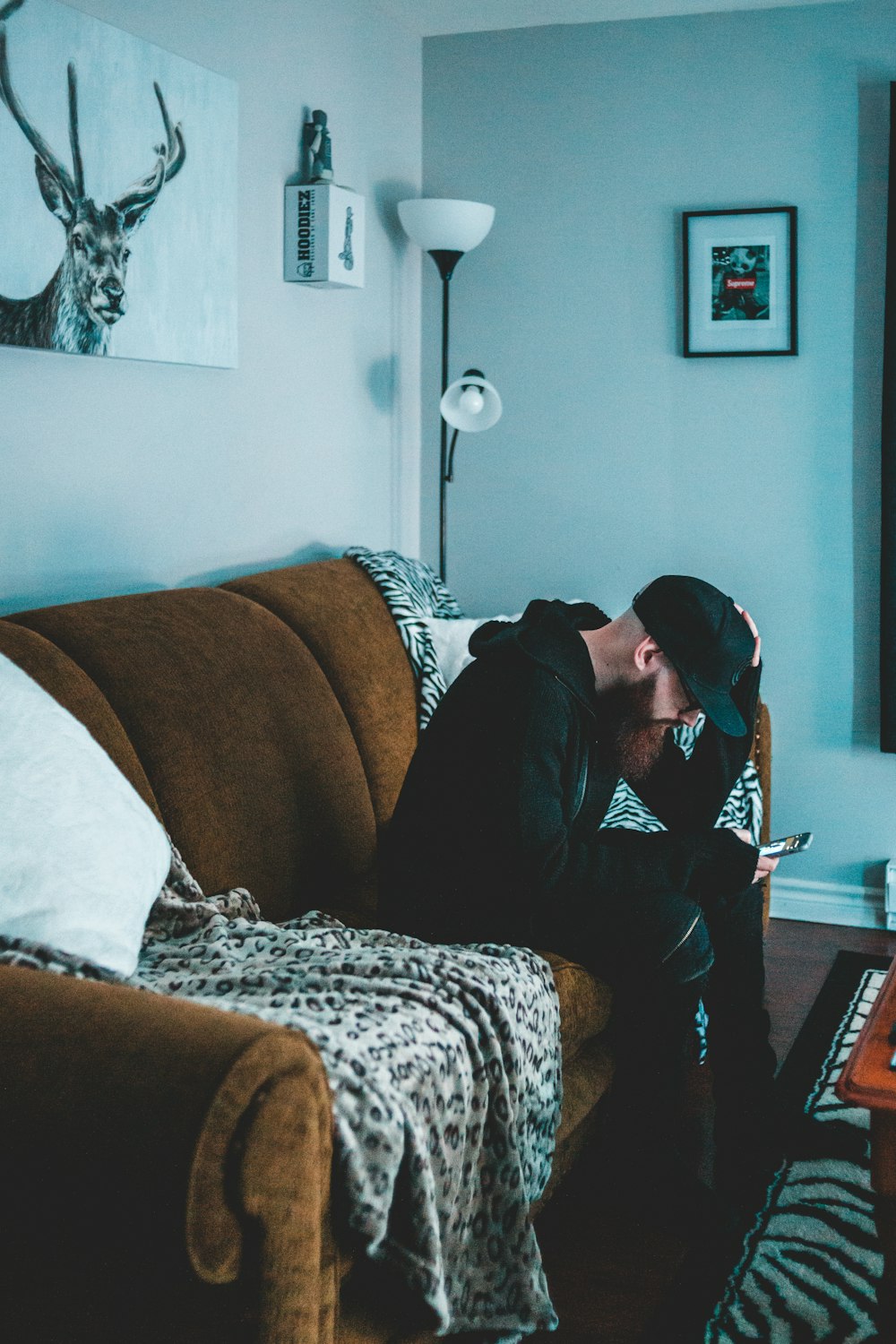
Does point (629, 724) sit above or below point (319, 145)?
below

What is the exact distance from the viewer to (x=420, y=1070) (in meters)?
1.52

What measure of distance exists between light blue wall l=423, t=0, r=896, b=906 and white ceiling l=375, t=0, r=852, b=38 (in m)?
0.04

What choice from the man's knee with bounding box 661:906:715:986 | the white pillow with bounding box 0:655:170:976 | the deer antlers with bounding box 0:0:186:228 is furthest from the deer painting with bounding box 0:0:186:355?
the man's knee with bounding box 661:906:715:986

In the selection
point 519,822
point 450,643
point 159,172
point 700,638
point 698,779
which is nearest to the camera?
point 519,822

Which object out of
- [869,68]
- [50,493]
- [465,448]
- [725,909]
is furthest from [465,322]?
[725,909]

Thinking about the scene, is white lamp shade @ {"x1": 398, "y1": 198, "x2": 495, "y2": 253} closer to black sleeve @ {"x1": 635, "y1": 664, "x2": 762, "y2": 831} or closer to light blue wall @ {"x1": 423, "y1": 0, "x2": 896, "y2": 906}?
light blue wall @ {"x1": 423, "y1": 0, "x2": 896, "y2": 906}

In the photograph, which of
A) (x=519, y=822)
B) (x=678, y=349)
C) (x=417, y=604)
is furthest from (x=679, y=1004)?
(x=678, y=349)

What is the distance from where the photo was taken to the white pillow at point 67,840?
1538mm

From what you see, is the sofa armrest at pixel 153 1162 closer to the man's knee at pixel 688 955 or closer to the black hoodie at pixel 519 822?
the black hoodie at pixel 519 822

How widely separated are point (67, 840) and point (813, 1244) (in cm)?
130

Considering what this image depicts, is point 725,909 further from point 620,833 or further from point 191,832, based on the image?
point 191,832

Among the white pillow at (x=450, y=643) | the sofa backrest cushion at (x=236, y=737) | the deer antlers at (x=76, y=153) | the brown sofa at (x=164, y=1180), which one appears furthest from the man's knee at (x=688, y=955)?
the deer antlers at (x=76, y=153)

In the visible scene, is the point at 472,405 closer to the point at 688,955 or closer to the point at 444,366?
the point at 444,366

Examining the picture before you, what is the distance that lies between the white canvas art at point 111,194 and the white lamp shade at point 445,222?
0.76 metres
